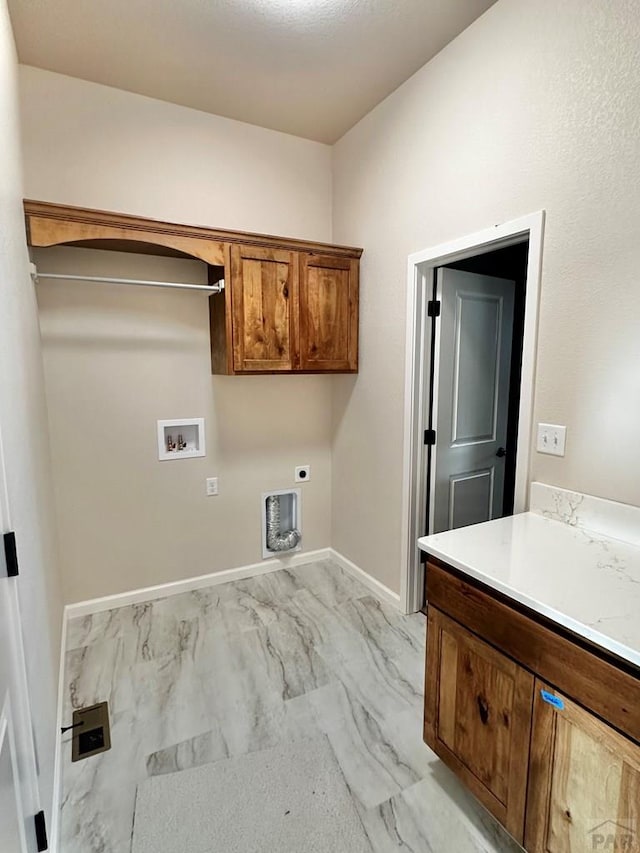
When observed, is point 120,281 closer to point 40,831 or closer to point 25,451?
point 25,451

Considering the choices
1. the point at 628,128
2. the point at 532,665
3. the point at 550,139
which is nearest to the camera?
the point at 532,665

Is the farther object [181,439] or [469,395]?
[181,439]

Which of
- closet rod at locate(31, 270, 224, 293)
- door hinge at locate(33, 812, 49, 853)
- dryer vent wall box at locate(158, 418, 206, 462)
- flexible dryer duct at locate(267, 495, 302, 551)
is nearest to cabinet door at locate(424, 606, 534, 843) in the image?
door hinge at locate(33, 812, 49, 853)

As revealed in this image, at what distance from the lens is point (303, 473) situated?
341 centimetres

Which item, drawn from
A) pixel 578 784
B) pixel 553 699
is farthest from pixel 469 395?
pixel 578 784

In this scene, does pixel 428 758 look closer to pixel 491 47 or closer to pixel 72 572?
pixel 72 572

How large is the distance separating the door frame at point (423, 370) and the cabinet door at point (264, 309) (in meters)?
0.73

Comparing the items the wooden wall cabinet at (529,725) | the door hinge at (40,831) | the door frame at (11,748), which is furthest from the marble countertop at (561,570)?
the door hinge at (40,831)

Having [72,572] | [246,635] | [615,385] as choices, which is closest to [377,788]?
[246,635]

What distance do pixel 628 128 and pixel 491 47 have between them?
2.86 ft

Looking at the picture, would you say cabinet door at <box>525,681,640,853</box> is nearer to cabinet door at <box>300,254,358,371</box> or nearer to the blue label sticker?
the blue label sticker

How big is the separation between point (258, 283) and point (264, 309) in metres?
0.16

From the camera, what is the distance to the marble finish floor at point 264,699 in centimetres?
153

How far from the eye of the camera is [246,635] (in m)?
2.57
